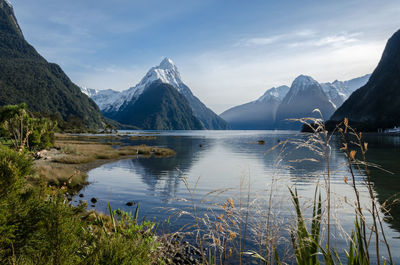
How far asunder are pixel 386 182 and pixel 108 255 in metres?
33.5

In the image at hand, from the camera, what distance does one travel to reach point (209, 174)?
34844mm

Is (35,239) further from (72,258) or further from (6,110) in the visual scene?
(6,110)

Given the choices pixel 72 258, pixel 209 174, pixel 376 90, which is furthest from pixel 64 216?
pixel 376 90

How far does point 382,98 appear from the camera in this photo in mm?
173875

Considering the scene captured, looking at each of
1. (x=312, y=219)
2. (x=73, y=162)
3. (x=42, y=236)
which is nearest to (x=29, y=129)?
(x=73, y=162)

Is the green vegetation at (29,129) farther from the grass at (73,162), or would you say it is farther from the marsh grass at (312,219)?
the marsh grass at (312,219)

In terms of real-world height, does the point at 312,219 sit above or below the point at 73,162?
above

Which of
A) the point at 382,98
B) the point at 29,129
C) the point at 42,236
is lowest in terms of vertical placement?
the point at 42,236

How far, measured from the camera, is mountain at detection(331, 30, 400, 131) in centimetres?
16691

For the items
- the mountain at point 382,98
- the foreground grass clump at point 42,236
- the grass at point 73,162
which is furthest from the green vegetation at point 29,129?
the mountain at point 382,98

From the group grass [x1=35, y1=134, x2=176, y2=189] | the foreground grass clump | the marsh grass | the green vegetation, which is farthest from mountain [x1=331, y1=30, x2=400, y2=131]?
the foreground grass clump

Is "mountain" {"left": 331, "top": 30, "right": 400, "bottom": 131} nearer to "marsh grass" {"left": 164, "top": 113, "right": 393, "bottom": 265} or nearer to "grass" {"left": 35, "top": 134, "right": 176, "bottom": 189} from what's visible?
"grass" {"left": 35, "top": 134, "right": 176, "bottom": 189}

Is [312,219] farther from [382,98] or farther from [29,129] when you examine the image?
[382,98]

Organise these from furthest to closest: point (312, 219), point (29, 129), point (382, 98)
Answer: point (382, 98) → point (29, 129) → point (312, 219)
